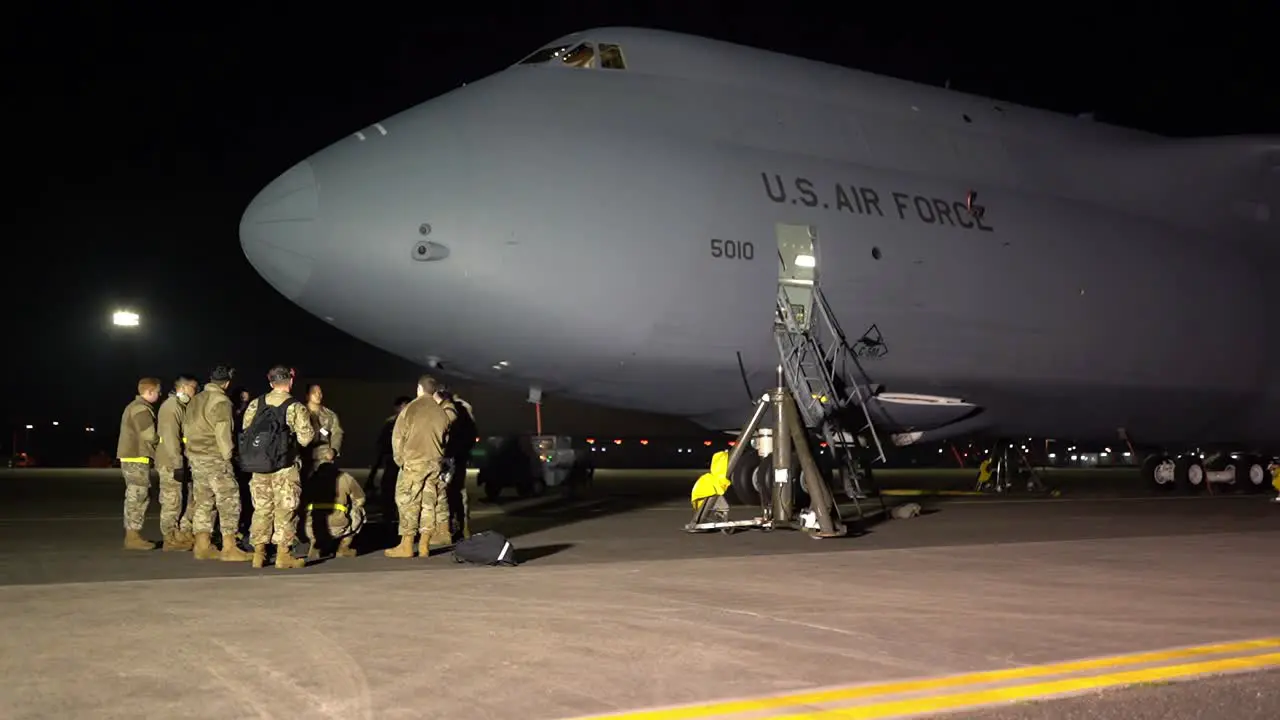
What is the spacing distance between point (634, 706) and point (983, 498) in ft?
54.7

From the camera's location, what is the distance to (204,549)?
10312 millimetres

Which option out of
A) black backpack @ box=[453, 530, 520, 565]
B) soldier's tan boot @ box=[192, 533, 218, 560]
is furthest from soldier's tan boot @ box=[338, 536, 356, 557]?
black backpack @ box=[453, 530, 520, 565]

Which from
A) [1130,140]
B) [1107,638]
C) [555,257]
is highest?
[1130,140]

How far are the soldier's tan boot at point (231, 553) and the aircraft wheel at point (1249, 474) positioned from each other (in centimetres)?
1887

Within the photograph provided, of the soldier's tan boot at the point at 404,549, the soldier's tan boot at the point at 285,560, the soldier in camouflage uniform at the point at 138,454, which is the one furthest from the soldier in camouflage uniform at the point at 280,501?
the soldier in camouflage uniform at the point at 138,454

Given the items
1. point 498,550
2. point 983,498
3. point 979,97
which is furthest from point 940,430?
point 498,550

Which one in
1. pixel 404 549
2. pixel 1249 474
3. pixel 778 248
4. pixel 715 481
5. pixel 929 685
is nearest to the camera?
pixel 929 685

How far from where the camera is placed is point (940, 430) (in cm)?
1709

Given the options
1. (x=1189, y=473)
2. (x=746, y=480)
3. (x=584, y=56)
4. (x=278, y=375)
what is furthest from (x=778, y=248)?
(x=1189, y=473)

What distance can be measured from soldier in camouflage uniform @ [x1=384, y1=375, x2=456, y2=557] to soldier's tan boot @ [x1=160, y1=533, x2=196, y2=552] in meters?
2.12

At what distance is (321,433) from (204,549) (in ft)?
4.62

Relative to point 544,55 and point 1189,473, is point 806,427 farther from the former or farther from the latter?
point 1189,473

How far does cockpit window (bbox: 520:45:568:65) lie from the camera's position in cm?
1452

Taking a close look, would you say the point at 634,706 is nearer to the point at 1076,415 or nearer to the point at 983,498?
the point at 1076,415
